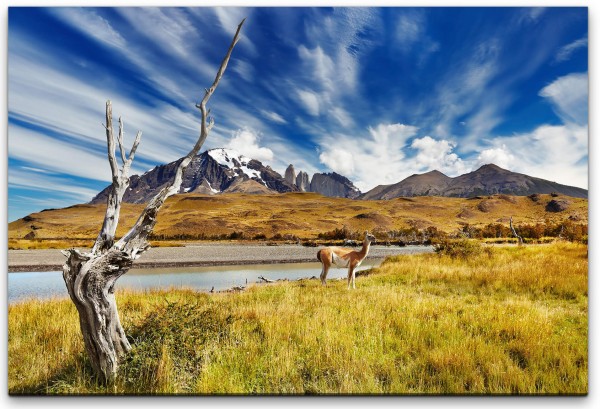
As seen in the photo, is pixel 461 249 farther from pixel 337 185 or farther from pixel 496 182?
pixel 337 185

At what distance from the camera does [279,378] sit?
3.85 metres

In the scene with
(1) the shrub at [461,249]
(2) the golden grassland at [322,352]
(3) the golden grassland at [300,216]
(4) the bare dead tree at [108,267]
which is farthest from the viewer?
(3) the golden grassland at [300,216]

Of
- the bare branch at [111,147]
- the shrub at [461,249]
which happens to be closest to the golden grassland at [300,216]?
the shrub at [461,249]

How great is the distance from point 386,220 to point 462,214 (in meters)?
15.2

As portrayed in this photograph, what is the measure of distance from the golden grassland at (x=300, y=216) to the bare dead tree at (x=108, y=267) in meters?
18.9

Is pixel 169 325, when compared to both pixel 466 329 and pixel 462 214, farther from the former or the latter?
pixel 462 214

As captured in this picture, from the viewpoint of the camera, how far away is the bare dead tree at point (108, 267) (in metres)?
2.92

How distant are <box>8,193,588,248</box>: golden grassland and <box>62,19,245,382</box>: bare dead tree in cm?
1887

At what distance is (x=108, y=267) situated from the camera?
9.68 ft

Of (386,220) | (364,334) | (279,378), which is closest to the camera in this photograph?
(279,378)

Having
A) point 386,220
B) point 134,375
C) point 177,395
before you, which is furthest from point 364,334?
point 386,220

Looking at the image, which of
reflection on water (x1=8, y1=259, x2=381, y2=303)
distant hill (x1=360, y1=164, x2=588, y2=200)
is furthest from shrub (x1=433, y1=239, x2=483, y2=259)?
reflection on water (x1=8, y1=259, x2=381, y2=303)

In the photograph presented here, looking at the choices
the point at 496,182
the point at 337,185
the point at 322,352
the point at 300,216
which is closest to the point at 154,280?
the point at 322,352

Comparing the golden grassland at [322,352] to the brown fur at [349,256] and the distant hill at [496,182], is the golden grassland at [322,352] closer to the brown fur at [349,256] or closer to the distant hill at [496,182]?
the distant hill at [496,182]
